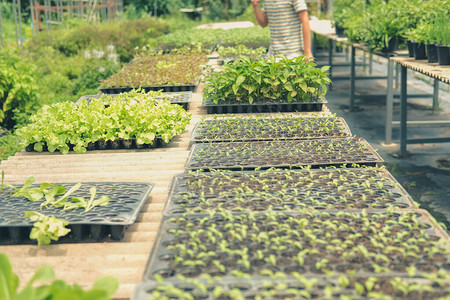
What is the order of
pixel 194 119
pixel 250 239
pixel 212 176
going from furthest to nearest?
pixel 194 119 < pixel 212 176 < pixel 250 239

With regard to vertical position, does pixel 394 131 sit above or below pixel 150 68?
below

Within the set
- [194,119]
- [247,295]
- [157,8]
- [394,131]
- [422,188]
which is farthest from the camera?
[157,8]

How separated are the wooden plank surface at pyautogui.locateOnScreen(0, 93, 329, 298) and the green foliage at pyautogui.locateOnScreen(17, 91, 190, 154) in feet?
0.31

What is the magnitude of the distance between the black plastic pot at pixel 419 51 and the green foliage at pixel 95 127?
361 cm

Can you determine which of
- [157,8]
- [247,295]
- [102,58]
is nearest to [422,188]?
[247,295]

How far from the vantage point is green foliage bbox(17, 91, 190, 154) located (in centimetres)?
385

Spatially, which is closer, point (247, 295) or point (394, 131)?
point (247, 295)

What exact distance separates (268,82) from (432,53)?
239cm

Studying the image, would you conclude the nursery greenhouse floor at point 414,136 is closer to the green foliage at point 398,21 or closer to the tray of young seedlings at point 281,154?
the green foliage at point 398,21

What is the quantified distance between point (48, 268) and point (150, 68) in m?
5.24

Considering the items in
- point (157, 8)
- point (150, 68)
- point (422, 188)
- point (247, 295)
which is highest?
point (157, 8)

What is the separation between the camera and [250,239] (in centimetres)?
213

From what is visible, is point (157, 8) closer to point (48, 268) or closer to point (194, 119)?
point (194, 119)

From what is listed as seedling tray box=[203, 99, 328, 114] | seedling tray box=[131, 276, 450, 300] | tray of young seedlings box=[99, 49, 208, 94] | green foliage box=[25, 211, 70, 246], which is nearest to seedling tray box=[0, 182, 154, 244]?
green foliage box=[25, 211, 70, 246]
